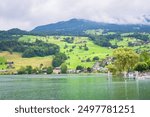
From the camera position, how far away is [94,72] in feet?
610

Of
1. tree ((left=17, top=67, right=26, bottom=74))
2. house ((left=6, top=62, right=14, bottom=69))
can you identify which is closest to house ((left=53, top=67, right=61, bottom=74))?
tree ((left=17, top=67, right=26, bottom=74))

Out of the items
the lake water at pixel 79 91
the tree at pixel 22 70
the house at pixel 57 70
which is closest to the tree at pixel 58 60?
the house at pixel 57 70

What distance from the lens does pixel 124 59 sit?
116 m

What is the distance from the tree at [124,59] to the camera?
115938 millimetres

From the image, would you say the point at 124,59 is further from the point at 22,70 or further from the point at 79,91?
the point at 22,70

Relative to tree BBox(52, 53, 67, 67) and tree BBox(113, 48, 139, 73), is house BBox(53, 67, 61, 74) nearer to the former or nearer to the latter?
tree BBox(52, 53, 67, 67)

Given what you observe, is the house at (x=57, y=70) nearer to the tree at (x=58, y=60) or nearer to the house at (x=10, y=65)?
the tree at (x=58, y=60)

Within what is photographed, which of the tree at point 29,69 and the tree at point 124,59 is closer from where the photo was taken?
the tree at point 124,59

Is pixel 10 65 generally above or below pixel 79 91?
below

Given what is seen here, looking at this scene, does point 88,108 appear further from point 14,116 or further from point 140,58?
point 140,58

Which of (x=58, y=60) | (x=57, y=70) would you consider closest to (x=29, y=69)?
(x=57, y=70)

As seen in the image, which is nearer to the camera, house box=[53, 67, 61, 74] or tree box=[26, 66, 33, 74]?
tree box=[26, 66, 33, 74]

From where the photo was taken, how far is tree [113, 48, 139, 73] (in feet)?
380

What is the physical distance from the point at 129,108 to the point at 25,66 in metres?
175
